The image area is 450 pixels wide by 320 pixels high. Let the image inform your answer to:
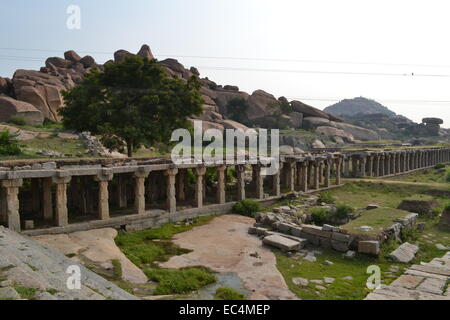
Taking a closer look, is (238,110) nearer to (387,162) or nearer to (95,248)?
(387,162)

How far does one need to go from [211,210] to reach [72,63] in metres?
52.4

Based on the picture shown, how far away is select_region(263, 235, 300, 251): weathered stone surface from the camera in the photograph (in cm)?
1507

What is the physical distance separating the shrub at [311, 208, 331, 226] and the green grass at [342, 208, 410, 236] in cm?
246

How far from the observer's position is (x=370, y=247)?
14.4 metres

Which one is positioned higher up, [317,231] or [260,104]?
[260,104]

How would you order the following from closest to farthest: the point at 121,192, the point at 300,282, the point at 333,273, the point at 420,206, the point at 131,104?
the point at 300,282, the point at 333,273, the point at 121,192, the point at 420,206, the point at 131,104

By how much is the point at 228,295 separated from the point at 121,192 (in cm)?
1265

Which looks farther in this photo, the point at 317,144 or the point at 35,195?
the point at 317,144

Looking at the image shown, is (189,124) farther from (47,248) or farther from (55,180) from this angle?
(47,248)

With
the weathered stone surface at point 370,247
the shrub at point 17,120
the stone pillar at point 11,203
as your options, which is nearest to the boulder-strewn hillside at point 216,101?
the shrub at point 17,120

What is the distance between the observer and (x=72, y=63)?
205 feet

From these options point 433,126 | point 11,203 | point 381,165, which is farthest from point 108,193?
point 433,126

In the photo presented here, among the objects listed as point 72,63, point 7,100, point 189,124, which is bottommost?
point 189,124

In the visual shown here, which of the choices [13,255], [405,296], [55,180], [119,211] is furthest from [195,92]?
[405,296]
